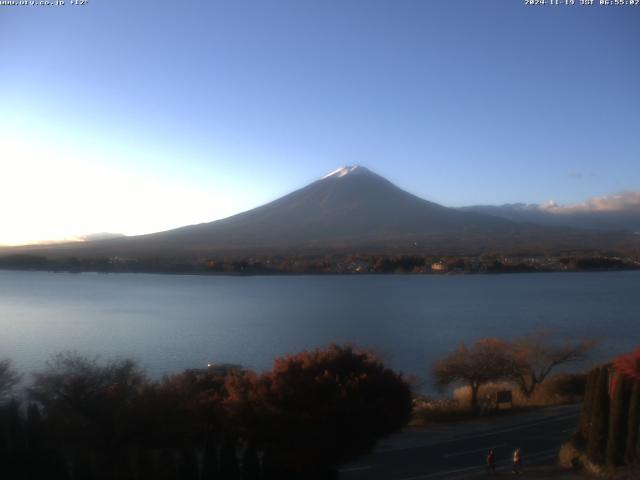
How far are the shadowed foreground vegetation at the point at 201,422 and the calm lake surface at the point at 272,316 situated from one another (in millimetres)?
6518

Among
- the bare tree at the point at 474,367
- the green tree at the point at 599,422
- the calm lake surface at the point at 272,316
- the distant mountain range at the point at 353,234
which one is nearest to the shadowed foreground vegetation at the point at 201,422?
the green tree at the point at 599,422

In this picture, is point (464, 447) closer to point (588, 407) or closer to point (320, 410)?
point (588, 407)

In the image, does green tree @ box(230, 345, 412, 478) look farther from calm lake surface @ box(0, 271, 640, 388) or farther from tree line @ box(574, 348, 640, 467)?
calm lake surface @ box(0, 271, 640, 388)

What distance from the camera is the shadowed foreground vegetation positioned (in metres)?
7.06

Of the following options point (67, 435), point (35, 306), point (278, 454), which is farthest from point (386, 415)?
point (35, 306)

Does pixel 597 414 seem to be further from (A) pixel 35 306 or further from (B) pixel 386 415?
(A) pixel 35 306

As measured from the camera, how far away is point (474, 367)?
14.5 metres

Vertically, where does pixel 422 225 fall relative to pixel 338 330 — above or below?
above

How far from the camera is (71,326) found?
20.9m

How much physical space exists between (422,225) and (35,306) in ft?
180

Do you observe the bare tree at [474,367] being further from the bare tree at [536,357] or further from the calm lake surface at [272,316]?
the calm lake surface at [272,316]

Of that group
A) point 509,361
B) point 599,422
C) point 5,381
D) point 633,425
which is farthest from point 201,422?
point 509,361

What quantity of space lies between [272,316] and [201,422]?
54.8 feet

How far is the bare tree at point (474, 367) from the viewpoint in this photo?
47.2 feet
